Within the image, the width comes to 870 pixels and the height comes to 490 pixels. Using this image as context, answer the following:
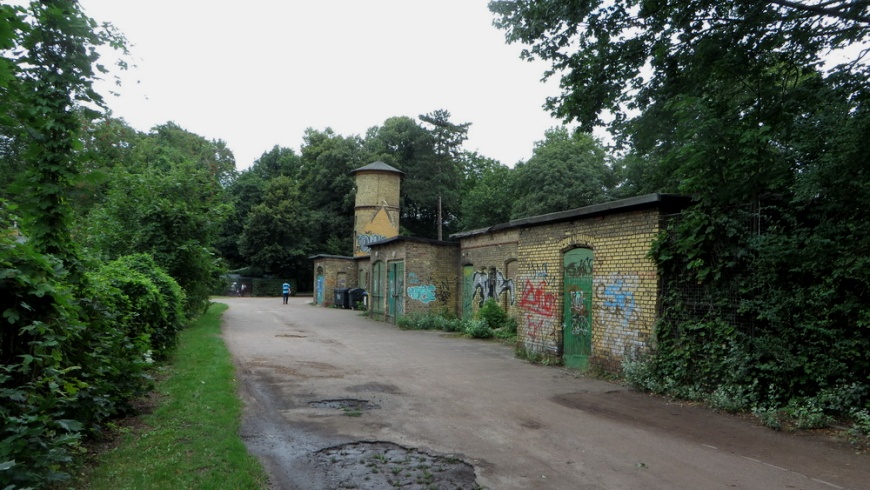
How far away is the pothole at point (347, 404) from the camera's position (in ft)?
26.6

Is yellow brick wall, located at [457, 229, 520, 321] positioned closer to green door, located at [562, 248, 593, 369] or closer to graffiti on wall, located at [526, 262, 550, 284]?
graffiti on wall, located at [526, 262, 550, 284]

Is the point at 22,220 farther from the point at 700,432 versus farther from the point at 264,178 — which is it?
the point at 264,178

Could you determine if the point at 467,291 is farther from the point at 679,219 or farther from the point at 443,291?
the point at 679,219

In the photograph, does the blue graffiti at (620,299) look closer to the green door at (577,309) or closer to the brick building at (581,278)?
the brick building at (581,278)

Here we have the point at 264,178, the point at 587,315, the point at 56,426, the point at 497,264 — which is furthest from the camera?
the point at 264,178

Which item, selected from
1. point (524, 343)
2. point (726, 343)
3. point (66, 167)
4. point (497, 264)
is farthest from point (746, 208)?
point (497, 264)

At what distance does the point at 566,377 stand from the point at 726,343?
333 centimetres

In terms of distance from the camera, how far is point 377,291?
27.7 m

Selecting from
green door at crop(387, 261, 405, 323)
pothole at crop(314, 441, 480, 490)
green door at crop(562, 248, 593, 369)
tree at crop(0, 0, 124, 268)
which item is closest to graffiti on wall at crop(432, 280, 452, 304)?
green door at crop(387, 261, 405, 323)

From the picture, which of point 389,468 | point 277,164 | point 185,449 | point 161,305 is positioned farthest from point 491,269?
point 277,164

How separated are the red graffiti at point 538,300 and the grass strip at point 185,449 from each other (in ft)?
23.3

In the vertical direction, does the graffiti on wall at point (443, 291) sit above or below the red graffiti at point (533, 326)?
above

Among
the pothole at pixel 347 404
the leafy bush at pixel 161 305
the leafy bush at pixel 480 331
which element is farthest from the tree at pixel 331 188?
the pothole at pixel 347 404

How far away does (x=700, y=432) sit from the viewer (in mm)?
7098
